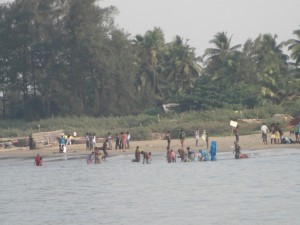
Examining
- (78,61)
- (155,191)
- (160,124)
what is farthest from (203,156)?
(78,61)

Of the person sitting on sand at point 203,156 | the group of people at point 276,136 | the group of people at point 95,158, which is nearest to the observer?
the person sitting on sand at point 203,156

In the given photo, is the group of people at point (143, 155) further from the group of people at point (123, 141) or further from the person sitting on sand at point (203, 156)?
the group of people at point (123, 141)

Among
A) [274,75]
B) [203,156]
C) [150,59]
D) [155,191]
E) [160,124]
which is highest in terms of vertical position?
[150,59]

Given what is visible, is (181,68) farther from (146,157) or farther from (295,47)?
(146,157)

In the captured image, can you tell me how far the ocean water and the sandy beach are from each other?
196cm

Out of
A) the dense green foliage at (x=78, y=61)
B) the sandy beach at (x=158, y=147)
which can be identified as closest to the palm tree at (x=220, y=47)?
the dense green foliage at (x=78, y=61)

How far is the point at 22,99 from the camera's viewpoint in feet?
289

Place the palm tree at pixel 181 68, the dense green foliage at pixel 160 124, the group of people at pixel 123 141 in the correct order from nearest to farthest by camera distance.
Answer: the group of people at pixel 123 141
the dense green foliage at pixel 160 124
the palm tree at pixel 181 68

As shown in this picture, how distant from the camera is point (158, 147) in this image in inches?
2260

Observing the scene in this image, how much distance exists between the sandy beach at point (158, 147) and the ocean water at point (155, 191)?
6.44 feet

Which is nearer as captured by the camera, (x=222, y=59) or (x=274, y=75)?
(x=274, y=75)

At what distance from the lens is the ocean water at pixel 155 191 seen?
29405 millimetres

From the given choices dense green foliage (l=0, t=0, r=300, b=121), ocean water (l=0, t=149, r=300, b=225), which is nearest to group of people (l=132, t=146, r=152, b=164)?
ocean water (l=0, t=149, r=300, b=225)

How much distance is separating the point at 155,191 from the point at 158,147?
2028cm
